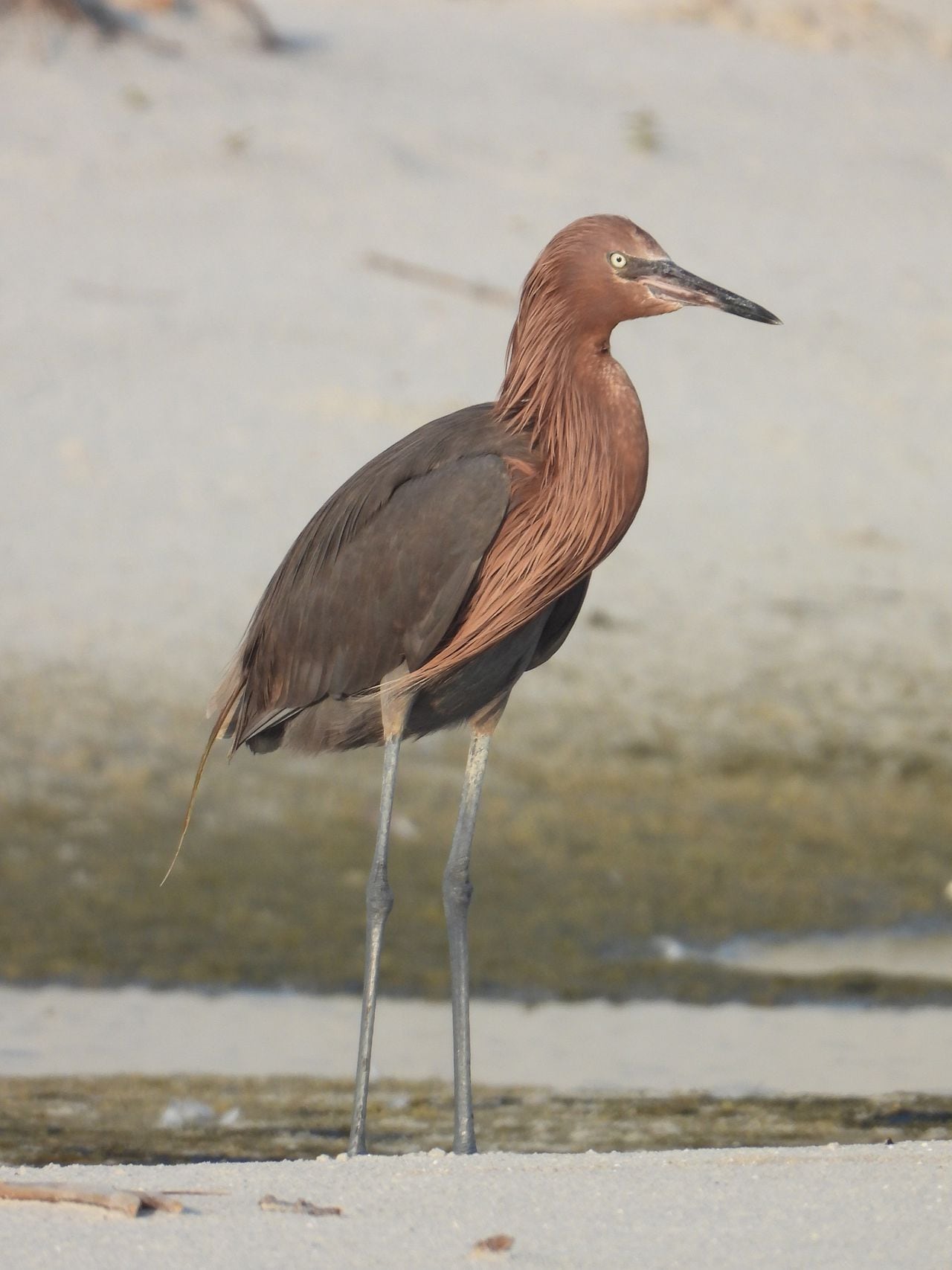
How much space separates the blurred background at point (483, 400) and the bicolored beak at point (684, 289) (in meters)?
2.38

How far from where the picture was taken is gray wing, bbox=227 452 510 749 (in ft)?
15.0

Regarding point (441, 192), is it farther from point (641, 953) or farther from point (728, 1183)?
point (728, 1183)

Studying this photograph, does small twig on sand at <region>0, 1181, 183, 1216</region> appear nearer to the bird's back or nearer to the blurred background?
the bird's back

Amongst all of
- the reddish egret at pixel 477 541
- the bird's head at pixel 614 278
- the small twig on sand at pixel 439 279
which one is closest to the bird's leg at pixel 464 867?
the reddish egret at pixel 477 541

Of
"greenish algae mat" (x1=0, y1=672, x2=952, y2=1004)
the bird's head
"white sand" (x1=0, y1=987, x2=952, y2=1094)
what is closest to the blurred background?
"greenish algae mat" (x1=0, y1=672, x2=952, y2=1004)

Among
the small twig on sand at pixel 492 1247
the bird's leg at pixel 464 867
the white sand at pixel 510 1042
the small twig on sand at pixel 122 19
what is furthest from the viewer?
the small twig on sand at pixel 122 19

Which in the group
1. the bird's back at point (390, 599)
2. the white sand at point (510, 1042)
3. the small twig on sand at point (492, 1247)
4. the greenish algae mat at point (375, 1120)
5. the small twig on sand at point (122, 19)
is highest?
the small twig on sand at point (122, 19)

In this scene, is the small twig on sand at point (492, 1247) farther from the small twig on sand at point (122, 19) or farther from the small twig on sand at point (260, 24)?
the small twig on sand at point (260, 24)

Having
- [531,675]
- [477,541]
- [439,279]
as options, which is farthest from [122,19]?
[477,541]

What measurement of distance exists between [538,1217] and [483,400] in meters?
6.49

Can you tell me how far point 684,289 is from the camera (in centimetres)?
452

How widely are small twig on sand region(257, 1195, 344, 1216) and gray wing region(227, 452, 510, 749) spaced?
1.51 m

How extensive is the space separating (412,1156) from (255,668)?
1.56m

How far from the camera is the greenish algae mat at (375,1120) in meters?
4.98
